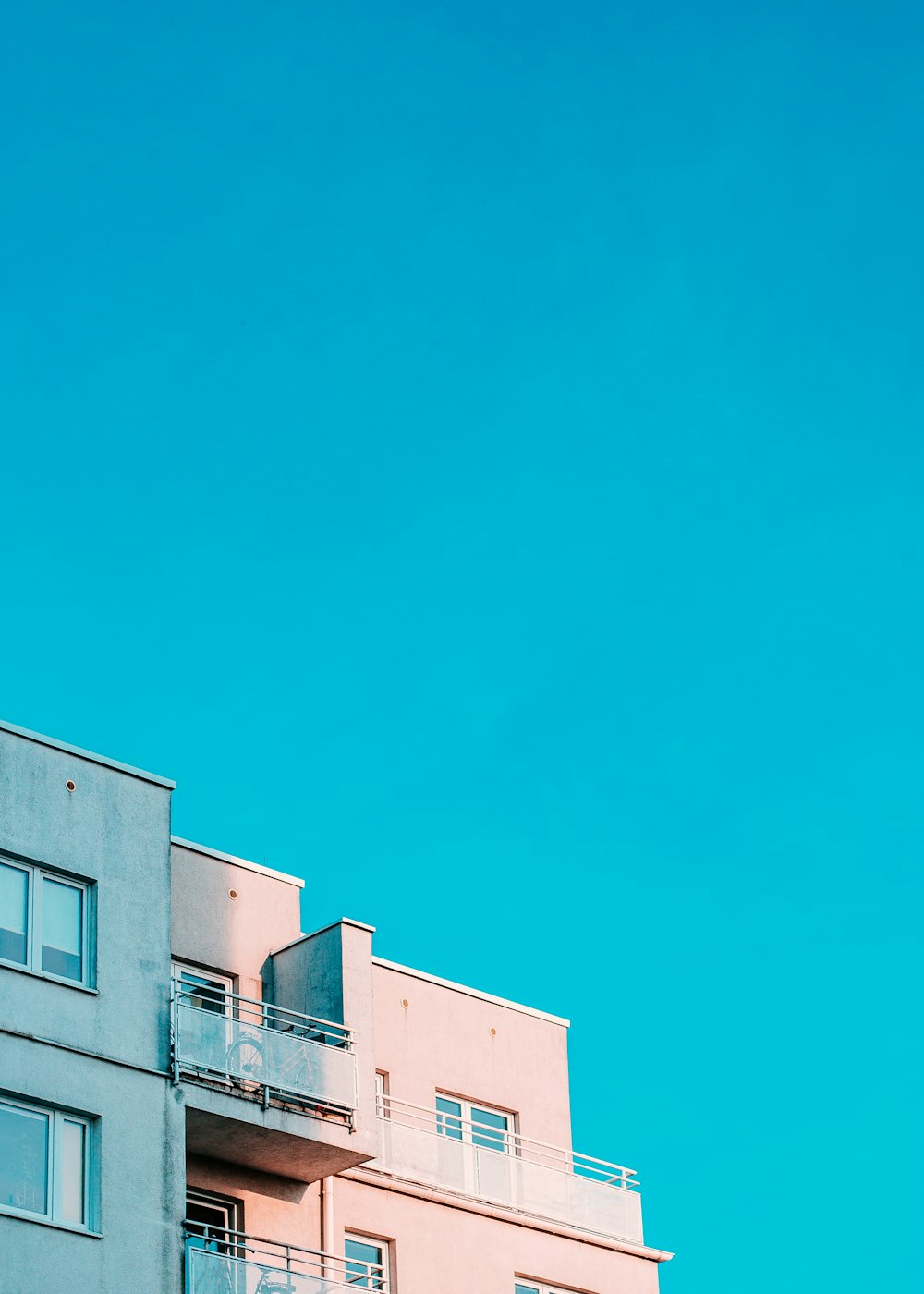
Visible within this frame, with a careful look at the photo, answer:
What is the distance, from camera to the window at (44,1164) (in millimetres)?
28812

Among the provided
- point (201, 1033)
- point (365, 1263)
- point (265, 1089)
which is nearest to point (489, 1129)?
point (365, 1263)

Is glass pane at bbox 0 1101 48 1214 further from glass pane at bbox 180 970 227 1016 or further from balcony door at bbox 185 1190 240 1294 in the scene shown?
glass pane at bbox 180 970 227 1016

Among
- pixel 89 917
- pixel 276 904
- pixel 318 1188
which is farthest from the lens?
pixel 276 904

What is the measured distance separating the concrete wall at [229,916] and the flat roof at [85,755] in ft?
9.96

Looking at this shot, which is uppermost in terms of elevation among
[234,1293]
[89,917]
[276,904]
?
[276,904]

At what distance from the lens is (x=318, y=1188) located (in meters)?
34.8

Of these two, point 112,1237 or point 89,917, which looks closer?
point 112,1237

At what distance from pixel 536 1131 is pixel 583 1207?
178 centimetres

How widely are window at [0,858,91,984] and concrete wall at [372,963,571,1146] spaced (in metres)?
8.03

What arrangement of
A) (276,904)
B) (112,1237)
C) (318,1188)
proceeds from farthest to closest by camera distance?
(276,904), (318,1188), (112,1237)

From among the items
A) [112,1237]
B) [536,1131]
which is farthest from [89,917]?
[536,1131]

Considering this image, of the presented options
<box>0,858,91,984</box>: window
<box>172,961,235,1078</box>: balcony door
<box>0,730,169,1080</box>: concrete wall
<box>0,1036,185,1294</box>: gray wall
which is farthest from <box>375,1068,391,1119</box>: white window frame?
<box>0,858,91,984</box>: window

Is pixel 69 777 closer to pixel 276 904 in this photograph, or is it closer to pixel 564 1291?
pixel 276 904

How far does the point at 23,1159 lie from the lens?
29.1 metres
